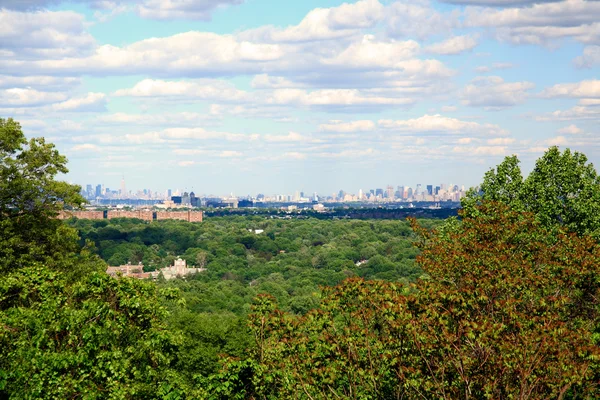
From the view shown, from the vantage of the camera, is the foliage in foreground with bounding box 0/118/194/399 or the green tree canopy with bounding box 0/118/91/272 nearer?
the foliage in foreground with bounding box 0/118/194/399

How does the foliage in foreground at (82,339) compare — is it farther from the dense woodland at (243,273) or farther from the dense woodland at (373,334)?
the dense woodland at (243,273)

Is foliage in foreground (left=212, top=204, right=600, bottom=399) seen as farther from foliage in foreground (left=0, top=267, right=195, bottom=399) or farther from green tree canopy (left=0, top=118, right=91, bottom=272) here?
green tree canopy (left=0, top=118, right=91, bottom=272)

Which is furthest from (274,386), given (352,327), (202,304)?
(202,304)

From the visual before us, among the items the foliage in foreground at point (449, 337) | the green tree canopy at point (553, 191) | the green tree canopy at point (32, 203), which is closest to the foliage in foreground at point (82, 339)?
the foliage in foreground at point (449, 337)

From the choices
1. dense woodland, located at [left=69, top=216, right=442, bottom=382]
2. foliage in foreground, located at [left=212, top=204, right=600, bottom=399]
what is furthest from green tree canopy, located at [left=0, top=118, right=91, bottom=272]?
foliage in foreground, located at [left=212, top=204, right=600, bottom=399]

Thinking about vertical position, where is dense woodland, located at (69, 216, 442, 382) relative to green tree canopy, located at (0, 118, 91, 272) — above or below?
below

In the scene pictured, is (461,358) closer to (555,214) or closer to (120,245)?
(555,214)
